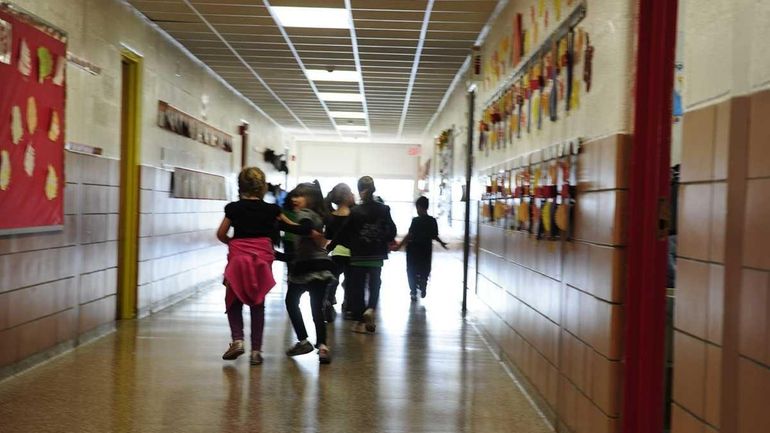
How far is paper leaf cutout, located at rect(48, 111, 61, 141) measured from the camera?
506 cm

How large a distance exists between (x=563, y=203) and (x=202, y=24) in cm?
481

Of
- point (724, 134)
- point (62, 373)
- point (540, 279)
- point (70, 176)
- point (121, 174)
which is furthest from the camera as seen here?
point (121, 174)

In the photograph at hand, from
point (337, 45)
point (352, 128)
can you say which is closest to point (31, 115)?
point (337, 45)

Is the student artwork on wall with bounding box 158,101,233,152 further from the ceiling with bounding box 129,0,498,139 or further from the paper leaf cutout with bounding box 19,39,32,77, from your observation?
the paper leaf cutout with bounding box 19,39,32,77

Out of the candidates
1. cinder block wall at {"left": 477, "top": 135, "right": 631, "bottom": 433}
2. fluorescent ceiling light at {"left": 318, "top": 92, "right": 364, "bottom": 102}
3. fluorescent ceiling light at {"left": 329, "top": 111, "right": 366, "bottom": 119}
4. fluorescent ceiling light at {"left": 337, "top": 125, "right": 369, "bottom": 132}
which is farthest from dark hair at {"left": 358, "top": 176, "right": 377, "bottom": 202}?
fluorescent ceiling light at {"left": 337, "top": 125, "right": 369, "bottom": 132}

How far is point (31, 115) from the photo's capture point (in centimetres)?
476

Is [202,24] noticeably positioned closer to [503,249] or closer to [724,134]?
[503,249]

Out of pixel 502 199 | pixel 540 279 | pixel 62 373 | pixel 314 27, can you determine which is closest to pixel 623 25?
pixel 540 279

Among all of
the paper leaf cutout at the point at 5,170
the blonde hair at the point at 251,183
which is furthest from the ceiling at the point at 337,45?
the paper leaf cutout at the point at 5,170

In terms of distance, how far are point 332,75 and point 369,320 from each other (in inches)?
171

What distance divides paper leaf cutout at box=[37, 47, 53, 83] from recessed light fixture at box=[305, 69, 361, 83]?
4.83 meters

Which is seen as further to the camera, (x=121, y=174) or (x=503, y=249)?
(x=121, y=174)

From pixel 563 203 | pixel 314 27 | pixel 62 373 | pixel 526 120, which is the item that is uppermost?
pixel 314 27

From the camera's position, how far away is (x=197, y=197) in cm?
966
